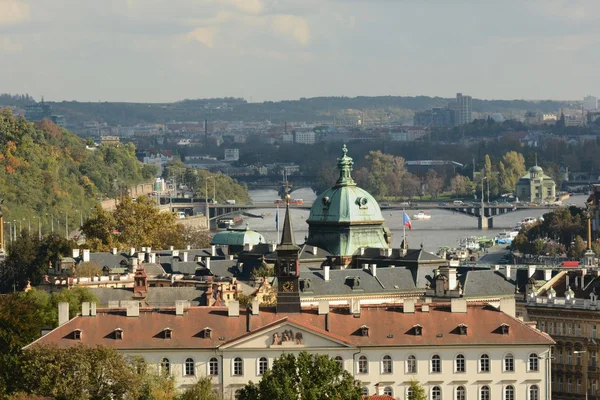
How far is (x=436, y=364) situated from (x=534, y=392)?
2533 millimetres

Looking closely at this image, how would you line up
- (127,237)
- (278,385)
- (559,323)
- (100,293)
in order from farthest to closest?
(127,237) → (100,293) → (559,323) → (278,385)

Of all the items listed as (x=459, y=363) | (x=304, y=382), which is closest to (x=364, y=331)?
(x=459, y=363)

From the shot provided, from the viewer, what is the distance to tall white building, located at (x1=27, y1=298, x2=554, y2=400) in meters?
59.3

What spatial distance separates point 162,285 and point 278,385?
1340 inches

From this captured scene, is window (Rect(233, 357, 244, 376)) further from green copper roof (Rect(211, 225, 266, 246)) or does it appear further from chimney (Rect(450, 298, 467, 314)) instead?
green copper roof (Rect(211, 225, 266, 246))

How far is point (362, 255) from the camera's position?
292 feet

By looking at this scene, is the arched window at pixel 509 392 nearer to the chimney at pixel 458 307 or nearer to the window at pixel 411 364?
the window at pixel 411 364

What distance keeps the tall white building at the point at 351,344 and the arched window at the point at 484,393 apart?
0.02m

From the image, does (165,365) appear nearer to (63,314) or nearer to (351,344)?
(63,314)

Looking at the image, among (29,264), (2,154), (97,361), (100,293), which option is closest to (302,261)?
(100,293)

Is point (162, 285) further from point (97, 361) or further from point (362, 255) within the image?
point (97, 361)

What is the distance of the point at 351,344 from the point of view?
5966 cm

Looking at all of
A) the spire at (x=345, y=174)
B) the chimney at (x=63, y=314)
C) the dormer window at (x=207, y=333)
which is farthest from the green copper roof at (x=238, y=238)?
the dormer window at (x=207, y=333)

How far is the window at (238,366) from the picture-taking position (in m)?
59.2
